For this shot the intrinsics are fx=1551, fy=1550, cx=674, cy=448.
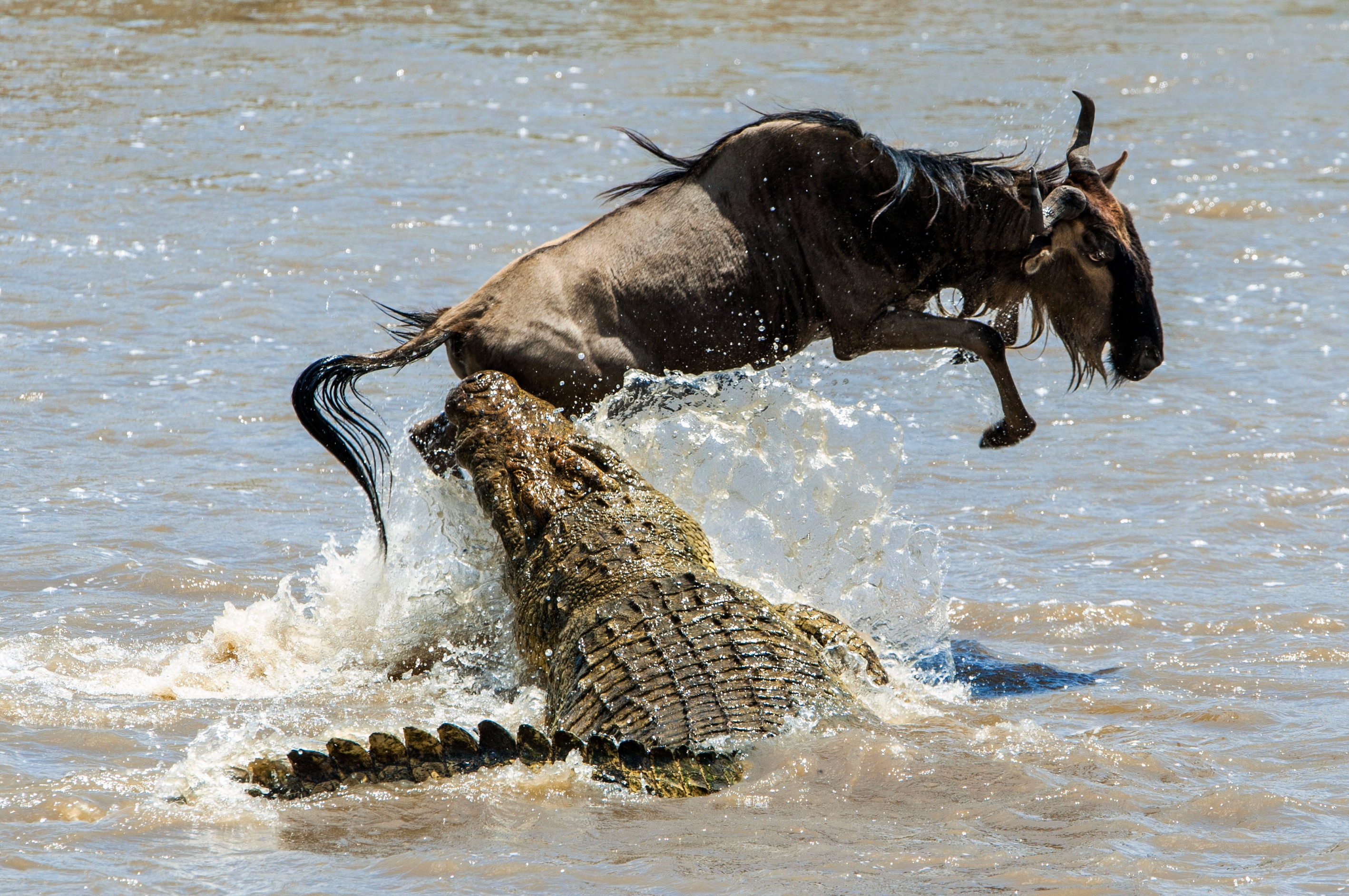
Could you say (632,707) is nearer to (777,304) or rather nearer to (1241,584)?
(777,304)

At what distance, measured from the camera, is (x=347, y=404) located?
5559mm

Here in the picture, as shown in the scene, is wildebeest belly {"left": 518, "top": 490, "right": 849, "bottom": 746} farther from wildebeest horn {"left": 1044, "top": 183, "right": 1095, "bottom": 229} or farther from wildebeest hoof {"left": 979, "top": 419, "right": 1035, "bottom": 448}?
wildebeest horn {"left": 1044, "top": 183, "right": 1095, "bottom": 229}

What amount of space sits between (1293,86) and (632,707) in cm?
1479

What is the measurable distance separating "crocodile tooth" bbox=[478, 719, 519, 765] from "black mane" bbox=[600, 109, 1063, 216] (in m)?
2.42

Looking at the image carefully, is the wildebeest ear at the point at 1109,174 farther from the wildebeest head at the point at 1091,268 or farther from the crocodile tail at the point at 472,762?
the crocodile tail at the point at 472,762

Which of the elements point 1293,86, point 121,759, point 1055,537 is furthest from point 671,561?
point 1293,86

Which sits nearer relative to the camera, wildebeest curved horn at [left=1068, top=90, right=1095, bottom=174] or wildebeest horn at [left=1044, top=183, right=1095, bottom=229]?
wildebeest horn at [left=1044, top=183, right=1095, bottom=229]

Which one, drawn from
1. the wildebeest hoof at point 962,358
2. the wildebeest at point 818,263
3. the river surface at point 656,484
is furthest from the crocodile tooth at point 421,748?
the wildebeest hoof at point 962,358

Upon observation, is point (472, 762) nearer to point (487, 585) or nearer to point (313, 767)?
point (313, 767)

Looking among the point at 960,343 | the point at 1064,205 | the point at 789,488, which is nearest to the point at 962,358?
the point at 960,343

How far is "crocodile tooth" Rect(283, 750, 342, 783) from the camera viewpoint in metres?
3.95

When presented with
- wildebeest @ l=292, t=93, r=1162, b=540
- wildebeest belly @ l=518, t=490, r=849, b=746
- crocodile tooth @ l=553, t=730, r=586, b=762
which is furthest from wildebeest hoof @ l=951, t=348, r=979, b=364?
crocodile tooth @ l=553, t=730, r=586, b=762

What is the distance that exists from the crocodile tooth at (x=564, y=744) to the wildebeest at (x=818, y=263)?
1.85 m

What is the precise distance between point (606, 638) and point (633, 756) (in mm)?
631
